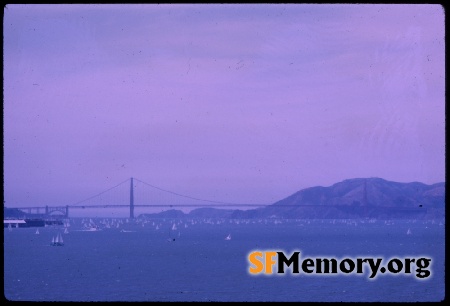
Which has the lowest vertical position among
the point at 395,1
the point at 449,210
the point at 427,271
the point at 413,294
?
the point at 413,294

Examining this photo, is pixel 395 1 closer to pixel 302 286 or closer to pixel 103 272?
pixel 302 286

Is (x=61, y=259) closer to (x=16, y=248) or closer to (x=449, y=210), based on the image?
(x=16, y=248)

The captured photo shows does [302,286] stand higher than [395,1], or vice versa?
[395,1]

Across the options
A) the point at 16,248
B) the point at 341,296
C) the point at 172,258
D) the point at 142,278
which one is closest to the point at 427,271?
the point at 341,296

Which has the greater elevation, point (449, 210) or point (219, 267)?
point (449, 210)

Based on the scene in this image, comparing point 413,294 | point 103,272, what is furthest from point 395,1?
point 103,272

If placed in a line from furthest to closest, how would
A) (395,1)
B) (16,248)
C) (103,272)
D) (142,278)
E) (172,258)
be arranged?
(16,248) < (172,258) < (103,272) < (142,278) < (395,1)

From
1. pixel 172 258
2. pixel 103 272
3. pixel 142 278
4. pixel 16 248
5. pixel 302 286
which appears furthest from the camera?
pixel 16 248

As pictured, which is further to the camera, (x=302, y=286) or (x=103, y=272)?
(x=103, y=272)

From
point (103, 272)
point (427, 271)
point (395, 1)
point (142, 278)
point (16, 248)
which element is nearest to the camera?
point (395, 1)
